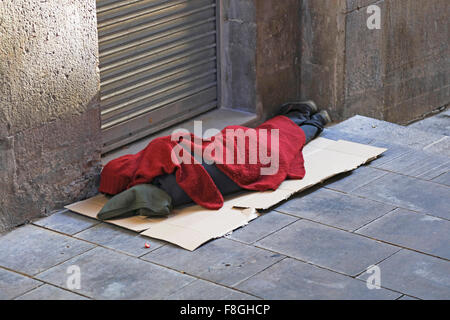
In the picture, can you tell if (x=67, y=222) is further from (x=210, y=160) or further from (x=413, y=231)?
(x=413, y=231)

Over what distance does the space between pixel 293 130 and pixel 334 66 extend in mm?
1154

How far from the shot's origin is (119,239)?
545 cm

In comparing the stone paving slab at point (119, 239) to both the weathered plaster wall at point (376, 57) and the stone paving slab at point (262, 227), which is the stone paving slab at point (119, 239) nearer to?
the stone paving slab at point (262, 227)

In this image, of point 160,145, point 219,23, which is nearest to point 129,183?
point 160,145

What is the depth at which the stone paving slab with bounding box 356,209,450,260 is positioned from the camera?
17.4ft

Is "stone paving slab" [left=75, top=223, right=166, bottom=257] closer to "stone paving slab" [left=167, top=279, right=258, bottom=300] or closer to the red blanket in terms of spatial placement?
the red blanket

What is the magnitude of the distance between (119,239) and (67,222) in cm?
47

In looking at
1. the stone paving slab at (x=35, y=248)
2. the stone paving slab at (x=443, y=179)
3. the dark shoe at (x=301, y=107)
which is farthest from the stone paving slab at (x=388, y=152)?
the stone paving slab at (x=35, y=248)

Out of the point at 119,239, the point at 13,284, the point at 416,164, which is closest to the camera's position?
the point at 13,284

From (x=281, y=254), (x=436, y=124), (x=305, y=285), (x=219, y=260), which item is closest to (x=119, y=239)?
(x=219, y=260)

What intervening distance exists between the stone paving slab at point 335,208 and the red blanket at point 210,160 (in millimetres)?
233

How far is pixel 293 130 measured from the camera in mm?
6891

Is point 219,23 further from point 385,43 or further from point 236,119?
point 385,43

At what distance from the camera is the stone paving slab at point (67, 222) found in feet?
18.4
